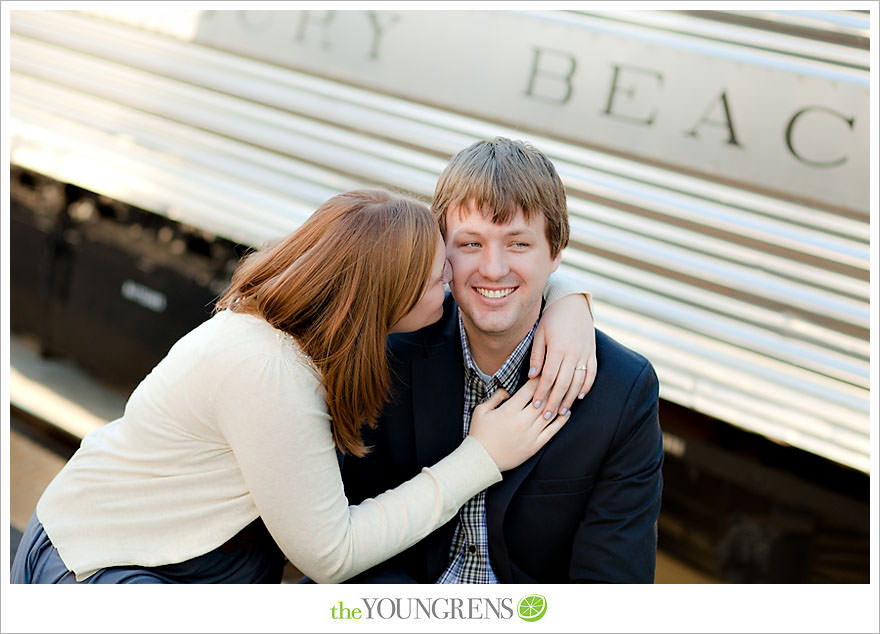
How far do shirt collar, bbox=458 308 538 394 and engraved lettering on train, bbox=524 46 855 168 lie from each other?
1151mm

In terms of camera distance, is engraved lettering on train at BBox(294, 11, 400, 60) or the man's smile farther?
engraved lettering on train at BBox(294, 11, 400, 60)

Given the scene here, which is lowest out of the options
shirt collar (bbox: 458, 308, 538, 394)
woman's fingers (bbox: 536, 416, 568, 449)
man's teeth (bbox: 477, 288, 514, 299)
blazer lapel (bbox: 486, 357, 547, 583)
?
blazer lapel (bbox: 486, 357, 547, 583)

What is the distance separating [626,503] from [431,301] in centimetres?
63

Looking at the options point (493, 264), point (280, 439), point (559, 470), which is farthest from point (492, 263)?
point (280, 439)

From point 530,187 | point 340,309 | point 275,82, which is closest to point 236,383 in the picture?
point 340,309

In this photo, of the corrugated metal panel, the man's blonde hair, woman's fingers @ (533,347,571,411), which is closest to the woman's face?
the man's blonde hair

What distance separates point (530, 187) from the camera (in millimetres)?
1788

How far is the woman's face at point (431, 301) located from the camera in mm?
1659

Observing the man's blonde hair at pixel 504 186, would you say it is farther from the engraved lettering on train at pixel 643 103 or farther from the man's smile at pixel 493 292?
the engraved lettering on train at pixel 643 103

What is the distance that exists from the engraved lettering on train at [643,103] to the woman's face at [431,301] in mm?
1302

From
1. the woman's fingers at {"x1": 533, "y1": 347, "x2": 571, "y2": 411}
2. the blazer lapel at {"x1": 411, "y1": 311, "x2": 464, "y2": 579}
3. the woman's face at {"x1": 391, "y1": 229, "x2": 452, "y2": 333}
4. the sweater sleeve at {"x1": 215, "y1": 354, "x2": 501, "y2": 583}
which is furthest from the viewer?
the blazer lapel at {"x1": 411, "y1": 311, "x2": 464, "y2": 579}

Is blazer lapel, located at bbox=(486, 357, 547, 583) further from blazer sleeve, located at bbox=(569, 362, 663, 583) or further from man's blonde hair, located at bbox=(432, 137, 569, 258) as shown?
man's blonde hair, located at bbox=(432, 137, 569, 258)

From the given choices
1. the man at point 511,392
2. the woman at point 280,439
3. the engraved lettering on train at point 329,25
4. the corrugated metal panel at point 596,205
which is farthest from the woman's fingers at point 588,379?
the engraved lettering on train at point 329,25

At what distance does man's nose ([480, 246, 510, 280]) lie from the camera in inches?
69.0
